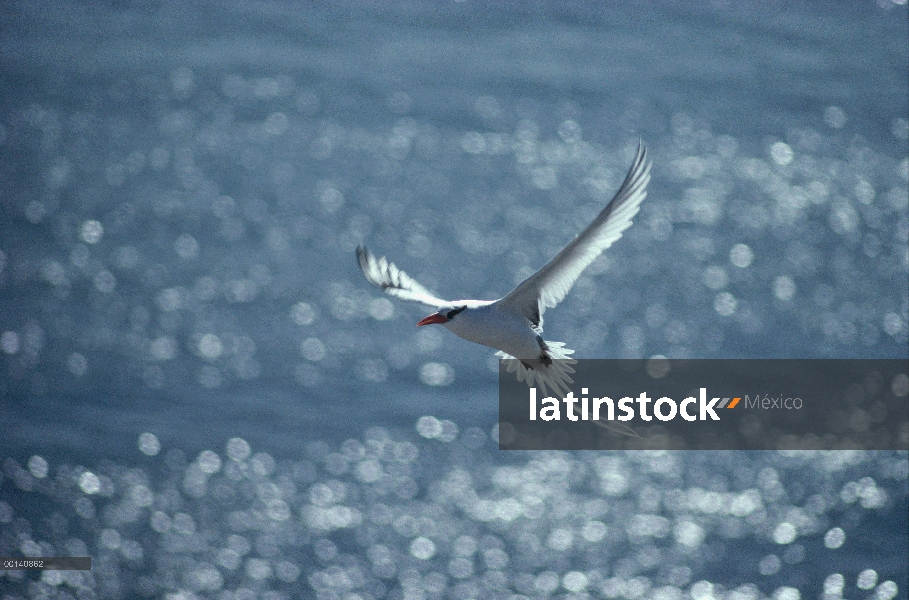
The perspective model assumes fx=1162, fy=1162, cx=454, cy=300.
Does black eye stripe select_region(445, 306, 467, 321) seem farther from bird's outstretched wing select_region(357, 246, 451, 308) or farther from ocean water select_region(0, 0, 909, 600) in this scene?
ocean water select_region(0, 0, 909, 600)

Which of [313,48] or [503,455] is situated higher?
[313,48]

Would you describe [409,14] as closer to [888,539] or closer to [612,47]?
[612,47]

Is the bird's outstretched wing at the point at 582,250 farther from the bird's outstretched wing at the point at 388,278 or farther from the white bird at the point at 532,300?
the bird's outstretched wing at the point at 388,278

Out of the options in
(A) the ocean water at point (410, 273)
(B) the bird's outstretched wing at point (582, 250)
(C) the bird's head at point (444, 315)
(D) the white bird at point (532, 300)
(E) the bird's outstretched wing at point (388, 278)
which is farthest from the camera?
(A) the ocean water at point (410, 273)

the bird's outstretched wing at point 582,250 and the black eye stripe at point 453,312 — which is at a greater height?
the bird's outstretched wing at point 582,250

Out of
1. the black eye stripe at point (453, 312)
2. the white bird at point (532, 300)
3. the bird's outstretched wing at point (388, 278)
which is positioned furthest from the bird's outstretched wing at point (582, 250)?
the bird's outstretched wing at point (388, 278)

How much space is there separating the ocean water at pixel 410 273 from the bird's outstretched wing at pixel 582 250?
156 inches

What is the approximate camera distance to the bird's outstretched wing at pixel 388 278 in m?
8.90

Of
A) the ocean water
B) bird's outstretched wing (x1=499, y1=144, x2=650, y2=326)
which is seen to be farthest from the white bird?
the ocean water

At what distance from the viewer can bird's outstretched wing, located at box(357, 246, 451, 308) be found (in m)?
8.90

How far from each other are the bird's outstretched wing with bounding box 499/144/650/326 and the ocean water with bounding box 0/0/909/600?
3.97 m

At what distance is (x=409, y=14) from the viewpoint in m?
22.7

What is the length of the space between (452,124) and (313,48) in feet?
13.5

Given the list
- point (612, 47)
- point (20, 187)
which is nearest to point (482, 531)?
point (20, 187)
